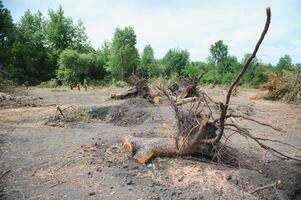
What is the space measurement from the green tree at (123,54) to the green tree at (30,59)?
20.7ft

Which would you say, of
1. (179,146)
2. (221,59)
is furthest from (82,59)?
(179,146)

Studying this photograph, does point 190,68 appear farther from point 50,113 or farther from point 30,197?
point 30,197

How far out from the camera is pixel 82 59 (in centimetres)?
2808

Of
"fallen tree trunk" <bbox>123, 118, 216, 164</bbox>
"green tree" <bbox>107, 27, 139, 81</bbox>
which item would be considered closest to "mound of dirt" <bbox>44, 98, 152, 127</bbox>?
"fallen tree trunk" <bbox>123, 118, 216, 164</bbox>

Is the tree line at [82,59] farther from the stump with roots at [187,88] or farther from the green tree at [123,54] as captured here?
the stump with roots at [187,88]

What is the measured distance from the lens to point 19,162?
15.8 feet

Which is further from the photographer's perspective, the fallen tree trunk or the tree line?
the tree line

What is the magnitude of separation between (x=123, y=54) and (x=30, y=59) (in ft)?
28.2

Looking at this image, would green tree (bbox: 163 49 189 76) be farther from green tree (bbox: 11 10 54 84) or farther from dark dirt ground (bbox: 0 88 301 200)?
dark dirt ground (bbox: 0 88 301 200)

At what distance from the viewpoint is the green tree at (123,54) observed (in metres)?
29.3

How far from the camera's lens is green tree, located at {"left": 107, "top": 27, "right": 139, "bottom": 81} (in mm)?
29281

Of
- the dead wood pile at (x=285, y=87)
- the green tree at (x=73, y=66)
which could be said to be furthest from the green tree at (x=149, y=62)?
the dead wood pile at (x=285, y=87)

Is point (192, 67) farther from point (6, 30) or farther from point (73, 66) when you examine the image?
point (6, 30)

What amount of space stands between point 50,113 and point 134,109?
7.83 feet
